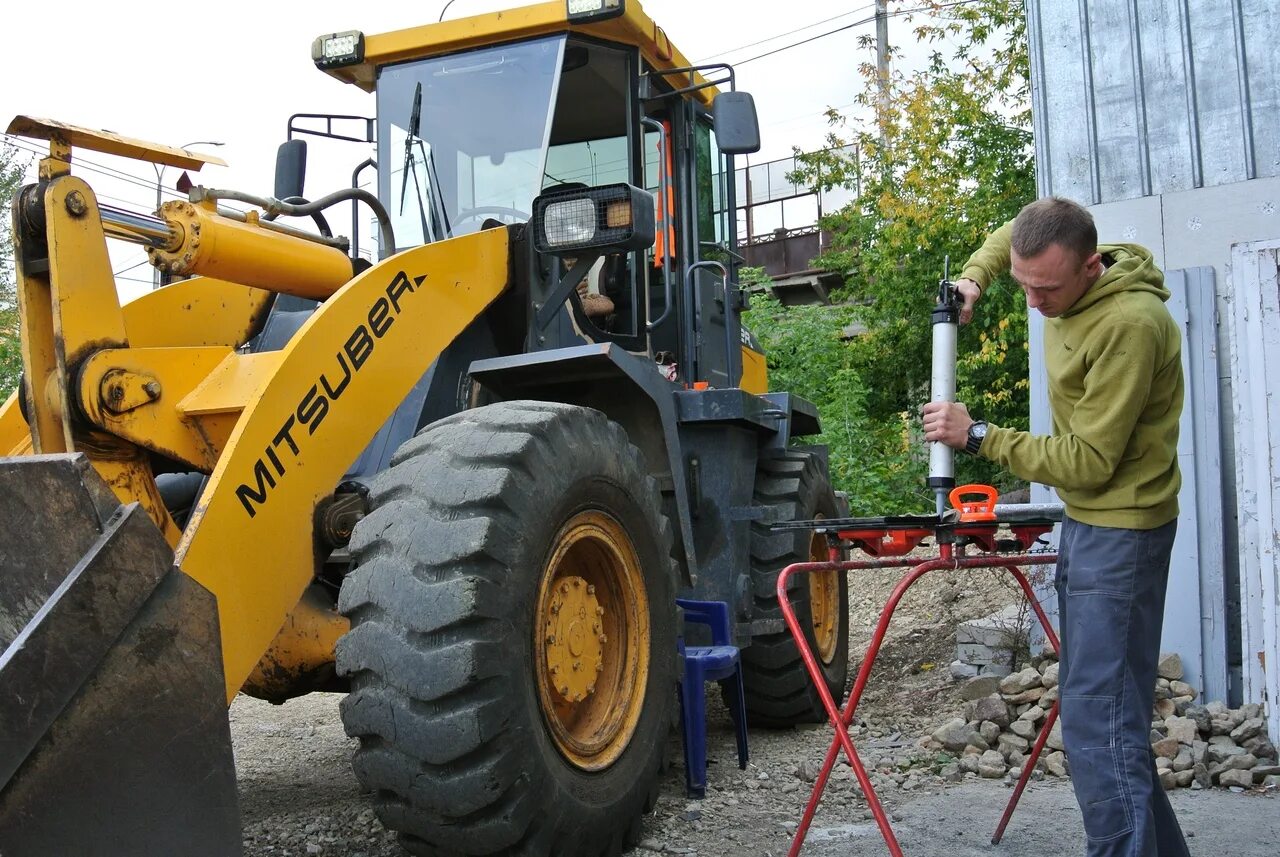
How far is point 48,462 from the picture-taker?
2.78 m

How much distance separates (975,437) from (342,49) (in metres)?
3.74

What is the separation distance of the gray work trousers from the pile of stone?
5.30 ft

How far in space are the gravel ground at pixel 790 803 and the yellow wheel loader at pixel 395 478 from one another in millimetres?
503

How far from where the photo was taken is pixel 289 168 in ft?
19.1

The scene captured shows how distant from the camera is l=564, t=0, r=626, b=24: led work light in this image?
515cm

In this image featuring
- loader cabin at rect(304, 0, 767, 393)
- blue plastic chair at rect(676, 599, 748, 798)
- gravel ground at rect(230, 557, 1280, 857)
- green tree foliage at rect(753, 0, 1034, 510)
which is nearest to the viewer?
gravel ground at rect(230, 557, 1280, 857)

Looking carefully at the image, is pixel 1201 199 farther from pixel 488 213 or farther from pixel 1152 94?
pixel 488 213

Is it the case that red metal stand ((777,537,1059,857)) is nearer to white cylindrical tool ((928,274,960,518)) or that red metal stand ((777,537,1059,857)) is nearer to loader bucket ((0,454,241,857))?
white cylindrical tool ((928,274,960,518))

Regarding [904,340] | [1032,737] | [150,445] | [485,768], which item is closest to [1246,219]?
[1032,737]

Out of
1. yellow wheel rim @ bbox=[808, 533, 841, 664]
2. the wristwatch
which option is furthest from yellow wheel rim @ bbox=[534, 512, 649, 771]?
yellow wheel rim @ bbox=[808, 533, 841, 664]

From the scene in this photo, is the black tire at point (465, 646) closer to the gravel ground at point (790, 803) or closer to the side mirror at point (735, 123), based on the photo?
the gravel ground at point (790, 803)

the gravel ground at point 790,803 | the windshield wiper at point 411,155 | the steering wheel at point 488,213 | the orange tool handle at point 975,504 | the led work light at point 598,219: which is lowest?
the gravel ground at point 790,803

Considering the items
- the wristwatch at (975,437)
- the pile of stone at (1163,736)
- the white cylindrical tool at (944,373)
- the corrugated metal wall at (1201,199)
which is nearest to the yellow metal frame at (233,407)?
the white cylindrical tool at (944,373)

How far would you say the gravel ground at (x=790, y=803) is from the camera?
Result: 4.08m
